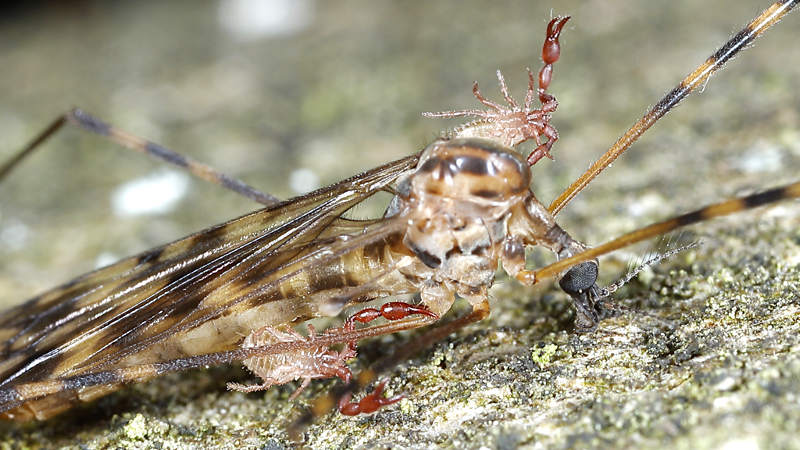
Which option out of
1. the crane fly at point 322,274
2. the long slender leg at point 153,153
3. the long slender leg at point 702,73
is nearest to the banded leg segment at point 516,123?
the crane fly at point 322,274

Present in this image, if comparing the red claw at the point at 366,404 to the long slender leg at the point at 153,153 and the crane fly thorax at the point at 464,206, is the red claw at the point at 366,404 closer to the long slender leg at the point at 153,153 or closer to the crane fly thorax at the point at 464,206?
the crane fly thorax at the point at 464,206

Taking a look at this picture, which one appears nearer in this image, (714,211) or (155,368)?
(714,211)

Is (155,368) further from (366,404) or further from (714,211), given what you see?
(714,211)

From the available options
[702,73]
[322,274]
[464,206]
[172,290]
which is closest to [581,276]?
[464,206]

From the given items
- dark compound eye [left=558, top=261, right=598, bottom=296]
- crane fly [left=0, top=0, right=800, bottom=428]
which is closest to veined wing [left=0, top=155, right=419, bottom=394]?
crane fly [left=0, top=0, right=800, bottom=428]

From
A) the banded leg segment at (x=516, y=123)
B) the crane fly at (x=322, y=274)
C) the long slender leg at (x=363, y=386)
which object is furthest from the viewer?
the banded leg segment at (x=516, y=123)

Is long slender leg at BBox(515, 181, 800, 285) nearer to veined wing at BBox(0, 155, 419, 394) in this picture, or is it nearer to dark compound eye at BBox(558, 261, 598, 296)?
dark compound eye at BBox(558, 261, 598, 296)

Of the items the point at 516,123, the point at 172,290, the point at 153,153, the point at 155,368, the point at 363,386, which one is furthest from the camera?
the point at 153,153
